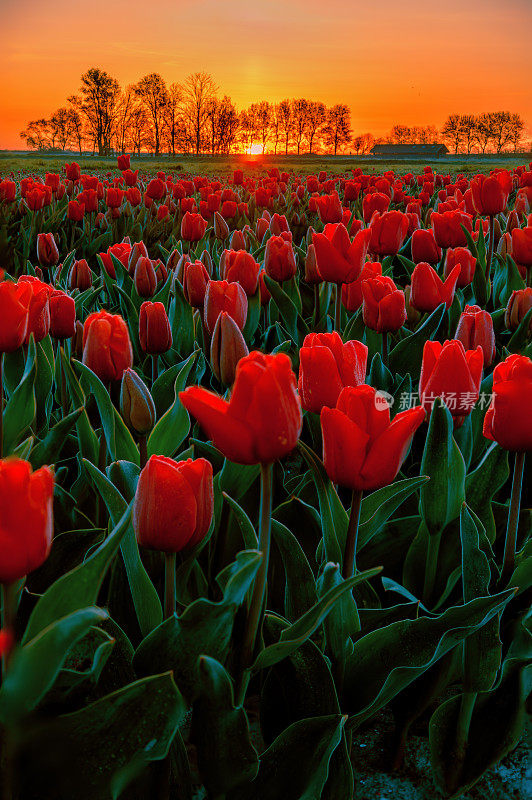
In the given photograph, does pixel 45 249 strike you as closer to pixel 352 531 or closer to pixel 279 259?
pixel 279 259

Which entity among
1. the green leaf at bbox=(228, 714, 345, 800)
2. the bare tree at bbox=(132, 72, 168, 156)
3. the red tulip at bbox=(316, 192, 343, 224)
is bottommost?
the green leaf at bbox=(228, 714, 345, 800)

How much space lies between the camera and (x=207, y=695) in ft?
3.40

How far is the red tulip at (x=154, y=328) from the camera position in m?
2.06

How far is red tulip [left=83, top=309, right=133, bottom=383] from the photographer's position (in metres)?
1.80

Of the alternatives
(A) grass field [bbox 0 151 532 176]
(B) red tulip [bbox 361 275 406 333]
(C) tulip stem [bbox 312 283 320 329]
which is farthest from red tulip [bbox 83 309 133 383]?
(A) grass field [bbox 0 151 532 176]

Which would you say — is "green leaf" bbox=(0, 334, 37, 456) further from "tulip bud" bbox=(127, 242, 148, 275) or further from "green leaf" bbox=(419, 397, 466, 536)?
"tulip bud" bbox=(127, 242, 148, 275)

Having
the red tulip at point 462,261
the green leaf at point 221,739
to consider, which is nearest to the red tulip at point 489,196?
the red tulip at point 462,261

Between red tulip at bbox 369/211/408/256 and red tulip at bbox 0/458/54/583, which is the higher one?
red tulip at bbox 369/211/408/256

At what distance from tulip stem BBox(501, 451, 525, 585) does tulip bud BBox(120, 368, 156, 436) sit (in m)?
0.88

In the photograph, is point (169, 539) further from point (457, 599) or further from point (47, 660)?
point (457, 599)

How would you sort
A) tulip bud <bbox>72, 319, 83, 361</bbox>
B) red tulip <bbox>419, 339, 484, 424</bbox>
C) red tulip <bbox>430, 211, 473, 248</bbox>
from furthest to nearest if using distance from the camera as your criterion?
red tulip <bbox>430, 211, 473, 248</bbox> < tulip bud <bbox>72, 319, 83, 361</bbox> < red tulip <bbox>419, 339, 484, 424</bbox>

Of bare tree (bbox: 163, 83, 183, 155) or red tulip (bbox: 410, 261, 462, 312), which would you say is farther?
bare tree (bbox: 163, 83, 183, 155)

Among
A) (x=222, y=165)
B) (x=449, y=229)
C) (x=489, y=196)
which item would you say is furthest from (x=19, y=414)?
(x=222, y=165)

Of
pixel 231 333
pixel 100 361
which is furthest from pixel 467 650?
pixel 100 361
